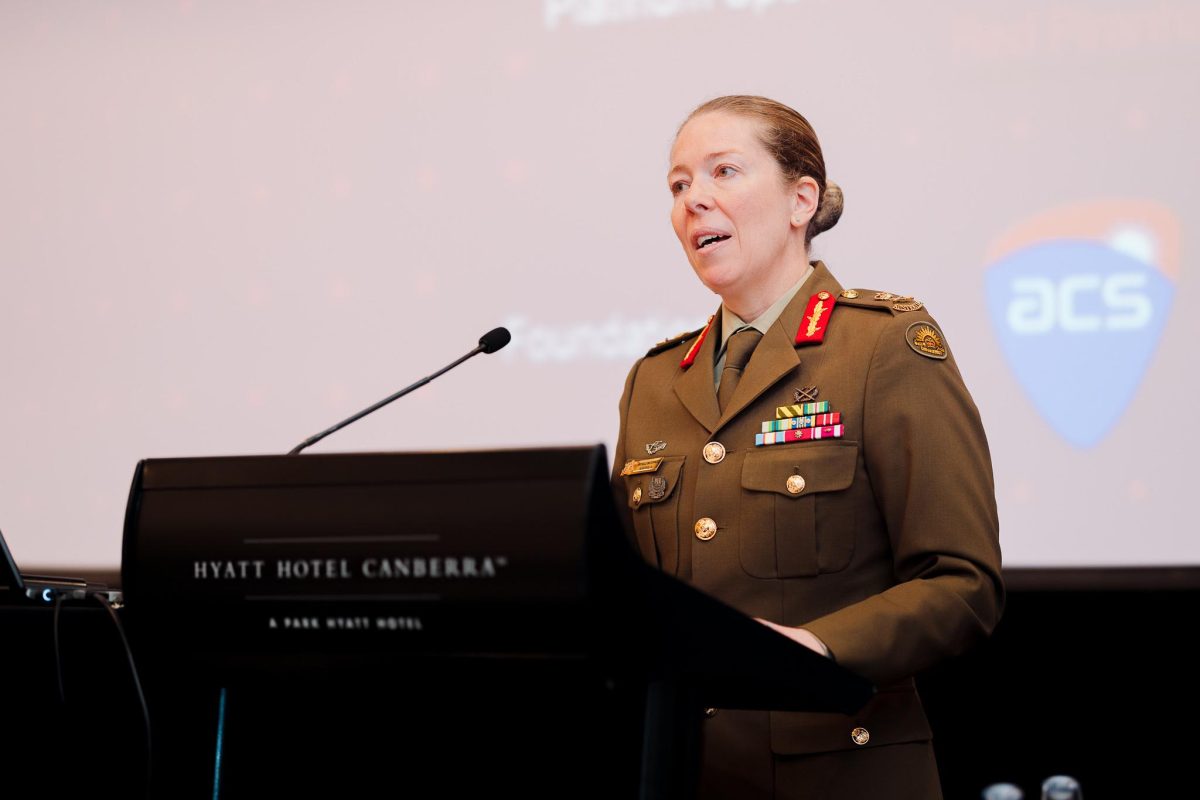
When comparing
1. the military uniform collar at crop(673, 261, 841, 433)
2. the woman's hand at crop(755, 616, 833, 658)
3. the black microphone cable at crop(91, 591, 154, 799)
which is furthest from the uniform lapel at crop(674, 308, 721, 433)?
the black microphone cable at crop(91, 591, 154, 799)

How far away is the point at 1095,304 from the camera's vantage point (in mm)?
2705

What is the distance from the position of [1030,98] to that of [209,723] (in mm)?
2186

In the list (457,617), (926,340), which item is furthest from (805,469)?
(457,617)

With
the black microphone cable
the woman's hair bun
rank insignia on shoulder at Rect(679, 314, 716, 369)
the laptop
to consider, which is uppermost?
the woman's hair bun

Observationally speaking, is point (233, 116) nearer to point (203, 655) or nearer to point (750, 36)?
point (750, 36)

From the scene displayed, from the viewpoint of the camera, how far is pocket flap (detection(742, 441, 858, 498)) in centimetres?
161

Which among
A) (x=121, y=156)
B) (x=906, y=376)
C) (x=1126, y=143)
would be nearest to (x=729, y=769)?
(x=906, y=376)

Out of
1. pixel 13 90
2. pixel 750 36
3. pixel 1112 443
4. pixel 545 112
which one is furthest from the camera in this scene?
pixel 13 90

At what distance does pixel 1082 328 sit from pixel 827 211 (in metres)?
1.03

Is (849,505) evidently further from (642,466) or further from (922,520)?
(642,466)

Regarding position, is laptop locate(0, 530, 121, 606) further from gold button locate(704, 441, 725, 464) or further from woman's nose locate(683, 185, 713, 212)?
woman's nose locate(683, 185, 713, 212)

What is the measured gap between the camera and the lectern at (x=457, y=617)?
969 mm

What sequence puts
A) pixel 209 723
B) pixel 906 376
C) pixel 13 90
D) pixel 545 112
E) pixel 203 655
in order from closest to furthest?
pixel 203 655 → pixel 209 723 → pixel 906 376 → pixel 545 112 → pixel 13 90

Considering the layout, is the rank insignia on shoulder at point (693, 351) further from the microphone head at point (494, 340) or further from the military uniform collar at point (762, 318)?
the microphone head at point (494, 340)
